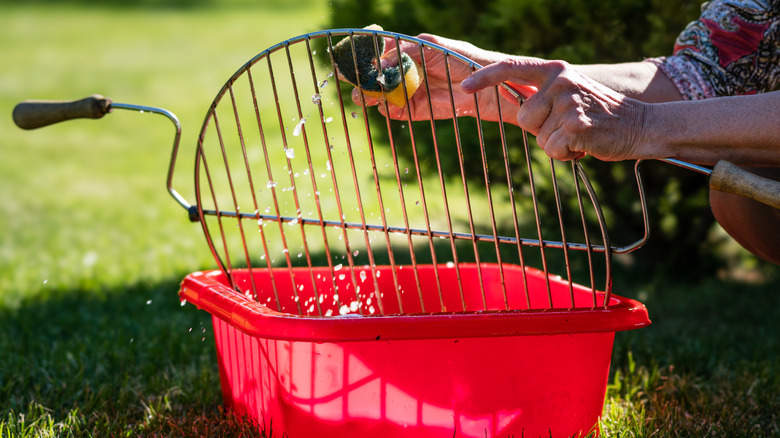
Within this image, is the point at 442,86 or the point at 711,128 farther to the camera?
the point at 442,86

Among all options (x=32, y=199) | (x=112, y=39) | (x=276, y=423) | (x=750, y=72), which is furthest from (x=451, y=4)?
(x=112, y=39)

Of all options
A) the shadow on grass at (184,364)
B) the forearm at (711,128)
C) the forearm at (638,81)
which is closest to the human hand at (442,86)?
the forearm at (638,81)

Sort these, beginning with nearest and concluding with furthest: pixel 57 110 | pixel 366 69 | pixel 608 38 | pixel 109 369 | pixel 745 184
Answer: pixel 745 184 → pixel 366 69 → pixel 57 110 → pixel 109 369 → pixel 608 38

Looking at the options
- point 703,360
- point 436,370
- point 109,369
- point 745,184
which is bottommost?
point 703,360

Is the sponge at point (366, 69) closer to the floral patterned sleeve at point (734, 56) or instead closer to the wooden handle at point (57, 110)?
the wooden handle at point (57, 110)

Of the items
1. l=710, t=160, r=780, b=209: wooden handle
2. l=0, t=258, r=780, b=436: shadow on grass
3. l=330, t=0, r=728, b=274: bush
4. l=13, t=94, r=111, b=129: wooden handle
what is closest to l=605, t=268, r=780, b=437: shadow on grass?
l=0, t=258, r=780, b=436: shadow on grass

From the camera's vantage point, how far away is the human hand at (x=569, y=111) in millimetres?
998

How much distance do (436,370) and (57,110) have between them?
78 cm

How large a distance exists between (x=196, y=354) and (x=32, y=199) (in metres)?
2.22

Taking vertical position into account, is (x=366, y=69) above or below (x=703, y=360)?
above

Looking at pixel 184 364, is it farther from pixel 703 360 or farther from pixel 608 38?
pixel 608 38

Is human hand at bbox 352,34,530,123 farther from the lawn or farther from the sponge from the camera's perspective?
the lawn

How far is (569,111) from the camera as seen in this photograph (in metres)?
1.00

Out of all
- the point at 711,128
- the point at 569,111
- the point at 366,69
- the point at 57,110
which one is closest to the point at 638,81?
the point at 711,128
